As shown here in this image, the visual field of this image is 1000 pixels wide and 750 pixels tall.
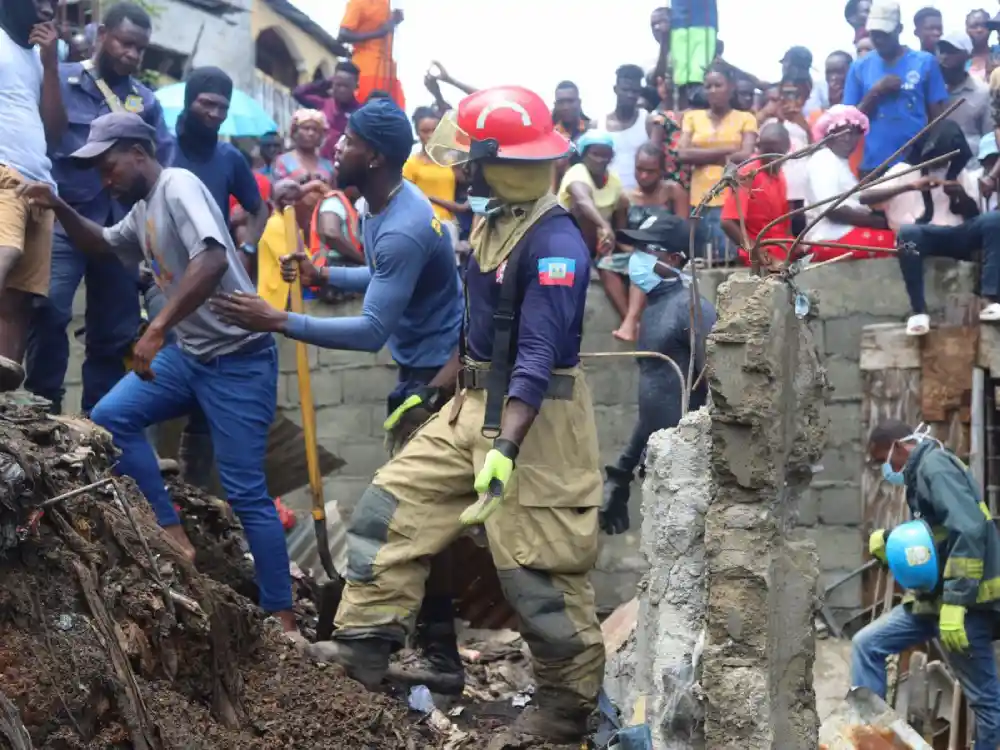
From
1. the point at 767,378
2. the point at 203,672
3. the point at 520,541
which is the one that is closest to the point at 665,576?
the point at 520,541

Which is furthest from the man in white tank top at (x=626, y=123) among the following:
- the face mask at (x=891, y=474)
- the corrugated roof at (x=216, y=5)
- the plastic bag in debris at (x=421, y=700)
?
the corrugated roof at (x=216, y=5)

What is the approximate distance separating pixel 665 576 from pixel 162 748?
1790 mm

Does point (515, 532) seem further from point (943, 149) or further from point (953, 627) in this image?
point (943, 149)

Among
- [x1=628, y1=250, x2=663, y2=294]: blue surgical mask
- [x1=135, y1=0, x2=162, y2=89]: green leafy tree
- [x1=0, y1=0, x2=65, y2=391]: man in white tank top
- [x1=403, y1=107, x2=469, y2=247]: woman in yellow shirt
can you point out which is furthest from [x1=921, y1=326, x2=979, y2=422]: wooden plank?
[x1=135, y1=0, x2=162, y2=89]: green leafy tree

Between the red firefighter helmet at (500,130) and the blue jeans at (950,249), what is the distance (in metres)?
3.95

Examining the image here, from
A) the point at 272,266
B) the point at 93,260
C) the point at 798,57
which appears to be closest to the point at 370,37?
the point at 798,57

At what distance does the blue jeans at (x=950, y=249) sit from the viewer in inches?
318

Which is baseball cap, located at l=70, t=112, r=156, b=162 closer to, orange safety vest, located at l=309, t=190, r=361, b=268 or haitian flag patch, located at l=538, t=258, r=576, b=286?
haitian flag patch, located at l=538, t=258, r=576, b=286

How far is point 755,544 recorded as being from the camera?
3615 mm

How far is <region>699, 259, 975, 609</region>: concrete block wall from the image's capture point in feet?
27.2

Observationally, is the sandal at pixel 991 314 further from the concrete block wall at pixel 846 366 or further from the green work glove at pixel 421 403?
the green work glove at pixel 421 403

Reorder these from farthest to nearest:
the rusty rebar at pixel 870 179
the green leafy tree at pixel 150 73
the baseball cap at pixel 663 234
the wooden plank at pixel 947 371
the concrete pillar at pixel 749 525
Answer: the green leafy tree at pixel 150 73
the wooden plank at pixel 947 371
the baseball cap at pixel 663 234
the concrete pillar at pixel 749 525
the rusty rebar at pixel 870 179

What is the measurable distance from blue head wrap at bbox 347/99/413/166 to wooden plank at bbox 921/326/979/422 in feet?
13.4

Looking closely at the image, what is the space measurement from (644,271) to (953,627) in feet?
8.07
